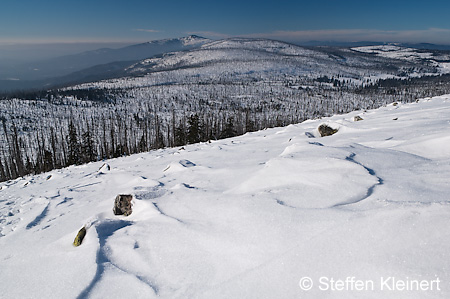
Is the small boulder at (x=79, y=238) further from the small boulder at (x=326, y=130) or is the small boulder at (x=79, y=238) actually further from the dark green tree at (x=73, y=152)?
the dark green tree at (x=73, y=152)

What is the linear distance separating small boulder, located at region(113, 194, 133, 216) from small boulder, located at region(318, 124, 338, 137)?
41.7 ft

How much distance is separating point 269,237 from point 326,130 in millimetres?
13326

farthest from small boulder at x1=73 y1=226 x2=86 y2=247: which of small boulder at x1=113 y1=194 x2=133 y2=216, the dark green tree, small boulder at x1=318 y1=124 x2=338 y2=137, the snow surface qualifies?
the dark green tree

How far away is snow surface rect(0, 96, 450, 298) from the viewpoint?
3539 mm

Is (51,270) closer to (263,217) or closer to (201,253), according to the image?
(201,253)

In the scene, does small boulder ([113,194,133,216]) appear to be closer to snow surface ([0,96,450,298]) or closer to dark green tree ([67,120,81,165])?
snow surface ([0,96,450,298])

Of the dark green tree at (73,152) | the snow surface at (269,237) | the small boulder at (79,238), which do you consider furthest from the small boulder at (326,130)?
the dark green tree at (73,152)

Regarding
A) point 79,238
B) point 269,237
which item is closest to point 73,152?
point 79,238

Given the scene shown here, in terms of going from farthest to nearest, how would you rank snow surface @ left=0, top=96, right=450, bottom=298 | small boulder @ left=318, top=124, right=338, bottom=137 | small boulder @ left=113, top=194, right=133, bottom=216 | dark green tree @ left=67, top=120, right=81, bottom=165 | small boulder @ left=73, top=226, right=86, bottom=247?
dark green tree @ left=67, top=120, right=81, bottom=165 < small boulder @ left=318, top=124, right=338, bottom=137 < small boulder @ left=113, top=194, right=133, bottom=216 < small boulder @ left=73, top=226, right=86, bottom=247 < snow surface @ left=0, top=96, right=450, bottom=298

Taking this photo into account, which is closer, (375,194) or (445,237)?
(445,237)

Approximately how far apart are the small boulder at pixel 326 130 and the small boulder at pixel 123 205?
1271 cm

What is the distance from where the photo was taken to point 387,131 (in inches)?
485

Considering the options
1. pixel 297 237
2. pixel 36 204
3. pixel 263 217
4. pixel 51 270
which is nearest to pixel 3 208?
pixel 36 204

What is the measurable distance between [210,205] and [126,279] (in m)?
2.55
